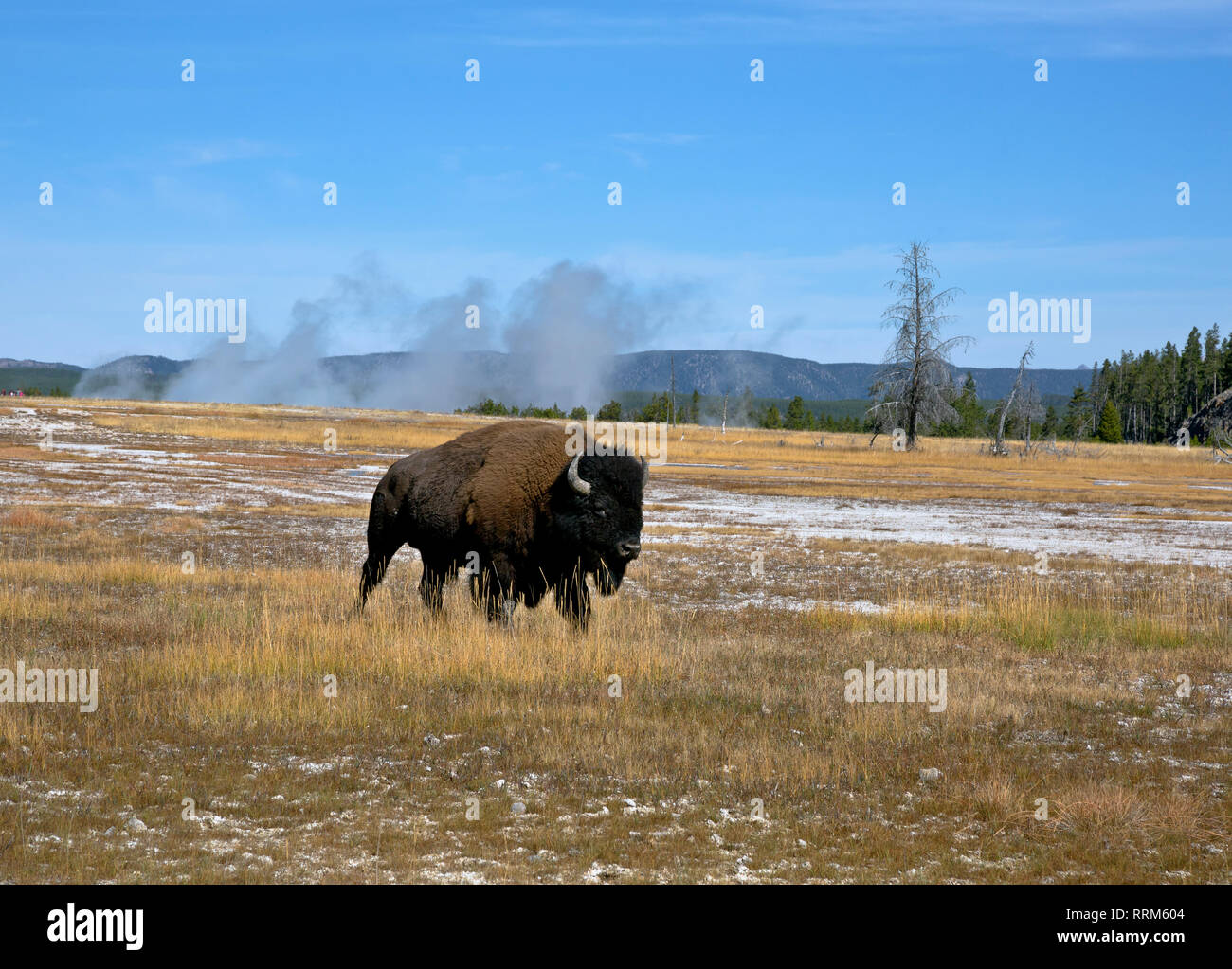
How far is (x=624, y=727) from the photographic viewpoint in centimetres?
854

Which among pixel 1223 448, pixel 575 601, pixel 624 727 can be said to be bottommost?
pixel 624 727

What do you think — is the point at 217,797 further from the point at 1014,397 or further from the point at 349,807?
the point at 1014,397

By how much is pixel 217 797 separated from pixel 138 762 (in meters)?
1.12

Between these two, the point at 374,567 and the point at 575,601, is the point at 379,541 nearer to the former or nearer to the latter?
the point at 374,567

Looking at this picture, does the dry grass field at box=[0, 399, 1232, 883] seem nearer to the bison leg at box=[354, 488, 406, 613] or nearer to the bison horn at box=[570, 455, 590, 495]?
the bison leg at box=[354, 488, 406, 613]

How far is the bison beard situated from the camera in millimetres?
11391

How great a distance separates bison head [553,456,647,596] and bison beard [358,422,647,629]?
11mm

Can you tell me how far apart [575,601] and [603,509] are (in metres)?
1.23

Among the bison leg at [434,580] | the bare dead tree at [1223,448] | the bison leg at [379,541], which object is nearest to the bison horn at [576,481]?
the bison leg at [434,580]

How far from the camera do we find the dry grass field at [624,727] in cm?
600

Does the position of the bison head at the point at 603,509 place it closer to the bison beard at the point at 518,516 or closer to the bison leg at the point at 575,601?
the bison beard at the point at 518,516

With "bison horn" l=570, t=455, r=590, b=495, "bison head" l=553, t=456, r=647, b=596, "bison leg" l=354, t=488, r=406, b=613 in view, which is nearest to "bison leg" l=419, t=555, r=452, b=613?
"bison leg" l=354, t=488, r=406, b=613

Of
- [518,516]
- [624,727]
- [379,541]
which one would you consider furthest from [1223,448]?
[624,727]
